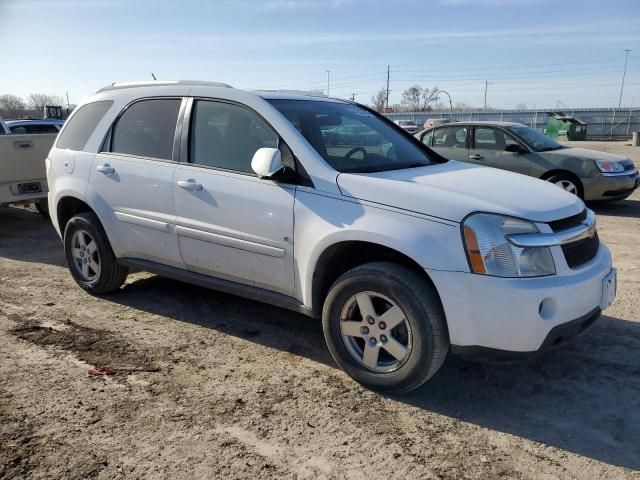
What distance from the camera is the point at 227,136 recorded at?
3.97 metres

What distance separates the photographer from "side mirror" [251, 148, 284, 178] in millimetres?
3420

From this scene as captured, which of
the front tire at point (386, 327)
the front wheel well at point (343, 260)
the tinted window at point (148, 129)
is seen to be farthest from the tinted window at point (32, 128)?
the front tire at point (386, 327)

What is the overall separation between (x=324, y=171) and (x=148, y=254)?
1829 mm

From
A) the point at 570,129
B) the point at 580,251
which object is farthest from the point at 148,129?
the point at 570,129

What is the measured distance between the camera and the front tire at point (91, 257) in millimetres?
4785

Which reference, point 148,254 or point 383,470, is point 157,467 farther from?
point 148,254

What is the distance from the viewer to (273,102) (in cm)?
387

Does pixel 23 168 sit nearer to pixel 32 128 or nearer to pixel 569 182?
pixel 32 128

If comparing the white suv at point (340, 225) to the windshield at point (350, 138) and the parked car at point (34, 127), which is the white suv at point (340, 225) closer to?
the windshield at point (350, 138)

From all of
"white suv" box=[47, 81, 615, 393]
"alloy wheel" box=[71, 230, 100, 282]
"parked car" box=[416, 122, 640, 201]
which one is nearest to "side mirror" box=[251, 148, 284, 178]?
"white suv" box=[47, 81, 615, 393]

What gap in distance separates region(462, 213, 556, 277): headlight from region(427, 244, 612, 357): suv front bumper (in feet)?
0.16

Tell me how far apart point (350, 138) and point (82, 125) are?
260 centimetres

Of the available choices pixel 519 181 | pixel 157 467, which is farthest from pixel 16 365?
pixel 519 181

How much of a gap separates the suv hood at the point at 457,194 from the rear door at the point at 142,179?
1.56 m
